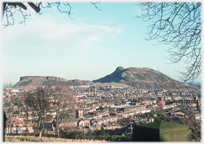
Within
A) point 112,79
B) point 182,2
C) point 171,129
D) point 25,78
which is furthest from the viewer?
point 112,79

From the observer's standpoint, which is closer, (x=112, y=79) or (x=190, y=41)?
(x=190, y=41)

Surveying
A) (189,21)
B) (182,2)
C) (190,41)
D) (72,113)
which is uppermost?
(182,2)

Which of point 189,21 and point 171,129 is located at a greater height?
point 189,21

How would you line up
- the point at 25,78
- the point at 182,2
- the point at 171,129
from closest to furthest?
the point at 171,129
the point at 182,2
the point at 25,78

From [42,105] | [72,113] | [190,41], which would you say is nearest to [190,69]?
[190,41]

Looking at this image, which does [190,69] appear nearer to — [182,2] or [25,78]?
[182,2]

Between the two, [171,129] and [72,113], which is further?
[72,113]

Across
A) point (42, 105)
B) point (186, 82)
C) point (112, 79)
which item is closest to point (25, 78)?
point (112, 79)

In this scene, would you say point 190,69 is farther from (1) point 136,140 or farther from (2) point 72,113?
(2) point 72,113

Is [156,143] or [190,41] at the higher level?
[190,41]
